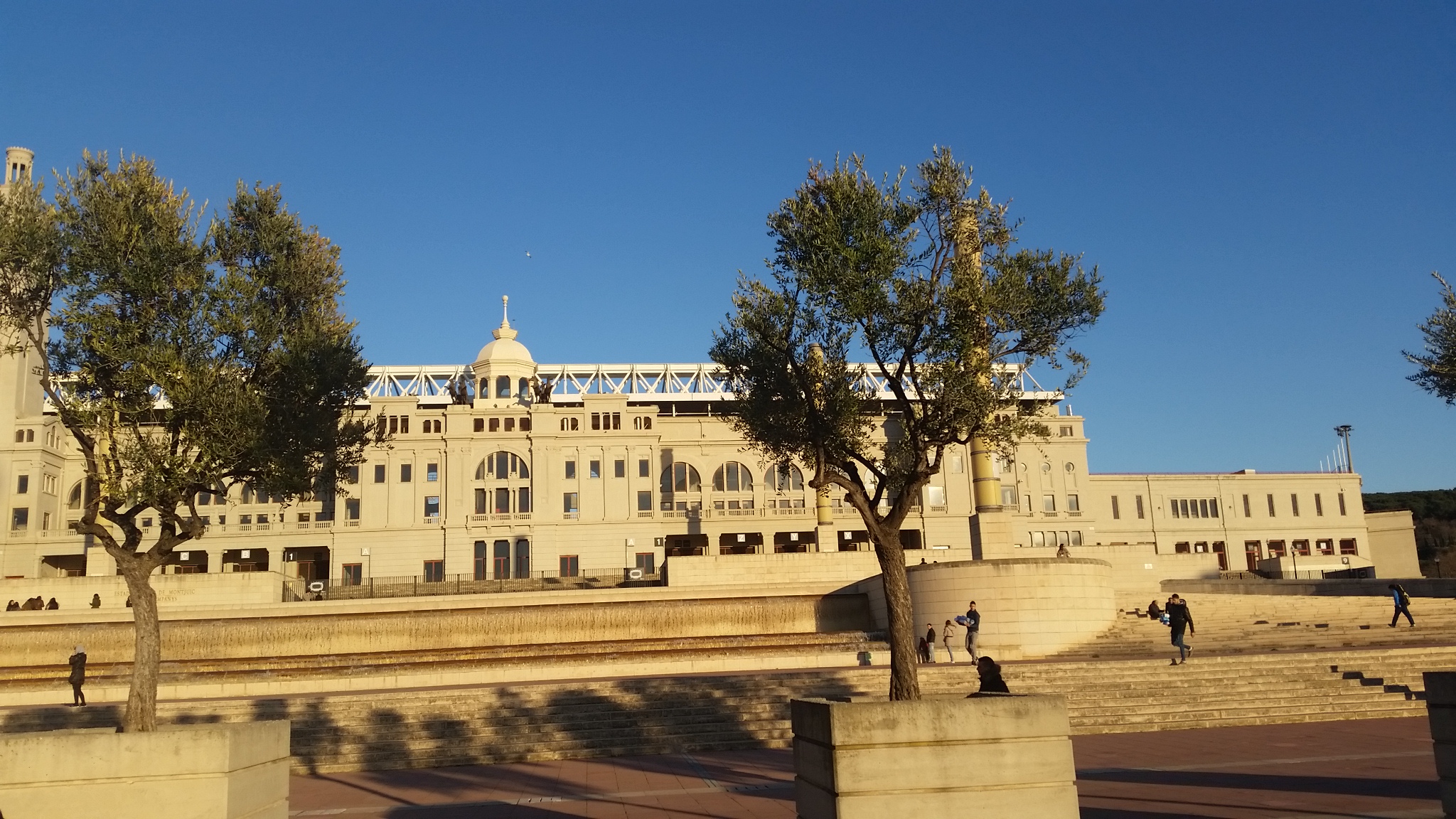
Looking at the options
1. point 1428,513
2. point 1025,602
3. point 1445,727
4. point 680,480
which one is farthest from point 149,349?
point 1428,513

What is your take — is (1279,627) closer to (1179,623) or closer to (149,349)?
(1179,623)

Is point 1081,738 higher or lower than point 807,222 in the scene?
lower

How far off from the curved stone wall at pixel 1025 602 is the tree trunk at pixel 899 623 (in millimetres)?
18315

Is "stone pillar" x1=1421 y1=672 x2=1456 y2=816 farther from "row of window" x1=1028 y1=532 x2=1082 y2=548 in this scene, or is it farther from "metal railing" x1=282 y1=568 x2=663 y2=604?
"row of window" x1=1028 y1=532 x2=1082 y2=548

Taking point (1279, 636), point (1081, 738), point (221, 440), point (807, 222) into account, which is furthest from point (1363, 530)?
point (221, 440)

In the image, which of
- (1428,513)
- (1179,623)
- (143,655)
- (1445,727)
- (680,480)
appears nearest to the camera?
(1445,727)

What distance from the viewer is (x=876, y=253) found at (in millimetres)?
21922

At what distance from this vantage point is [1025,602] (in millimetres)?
38125

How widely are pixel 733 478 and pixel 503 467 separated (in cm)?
1863

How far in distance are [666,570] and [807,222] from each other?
1281 inches

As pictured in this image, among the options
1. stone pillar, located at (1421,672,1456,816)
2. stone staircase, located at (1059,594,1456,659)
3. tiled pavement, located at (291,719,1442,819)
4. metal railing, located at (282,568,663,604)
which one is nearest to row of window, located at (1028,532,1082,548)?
metal railing, located at (282,568,663,604)

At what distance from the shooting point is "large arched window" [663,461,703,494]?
282 feet

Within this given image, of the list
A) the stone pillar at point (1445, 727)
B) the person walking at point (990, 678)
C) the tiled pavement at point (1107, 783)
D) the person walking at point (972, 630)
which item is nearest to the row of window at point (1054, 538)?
the person walking at point (972, 630)

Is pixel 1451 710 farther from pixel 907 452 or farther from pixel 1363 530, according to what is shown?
pixel 1363 530
